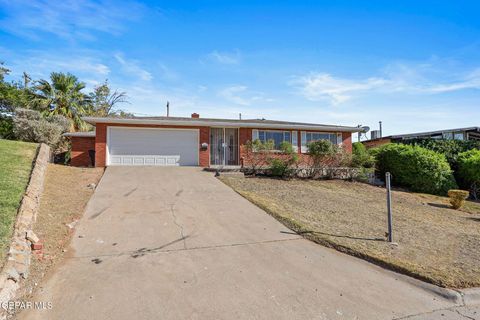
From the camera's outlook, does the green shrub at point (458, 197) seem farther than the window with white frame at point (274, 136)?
No

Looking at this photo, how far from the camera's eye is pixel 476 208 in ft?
36.2

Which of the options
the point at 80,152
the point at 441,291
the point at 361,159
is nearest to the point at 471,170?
the point at 361,159

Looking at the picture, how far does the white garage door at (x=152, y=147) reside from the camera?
1420 cm

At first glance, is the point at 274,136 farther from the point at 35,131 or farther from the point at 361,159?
the point at 35,131

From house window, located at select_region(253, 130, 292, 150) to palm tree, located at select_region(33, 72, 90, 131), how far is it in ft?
47.9

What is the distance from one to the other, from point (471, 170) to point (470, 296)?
1410 cm

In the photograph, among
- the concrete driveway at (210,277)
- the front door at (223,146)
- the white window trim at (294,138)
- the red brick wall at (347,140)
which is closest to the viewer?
the concrete driveway at (210,277)

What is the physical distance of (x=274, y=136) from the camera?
16.4 m

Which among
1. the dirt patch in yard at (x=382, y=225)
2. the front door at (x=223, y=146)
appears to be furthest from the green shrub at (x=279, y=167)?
the front door at (x=223, y=146)

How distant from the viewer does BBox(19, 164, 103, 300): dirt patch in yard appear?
3.65 m

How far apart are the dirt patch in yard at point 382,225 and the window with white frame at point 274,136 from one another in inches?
171

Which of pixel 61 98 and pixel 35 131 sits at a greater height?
pixel 61 98

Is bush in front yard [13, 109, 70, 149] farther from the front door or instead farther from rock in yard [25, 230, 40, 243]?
rock in yard [25, 230, 40, 243]

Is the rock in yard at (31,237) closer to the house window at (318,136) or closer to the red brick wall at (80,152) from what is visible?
the red brick wall at (80,152)
